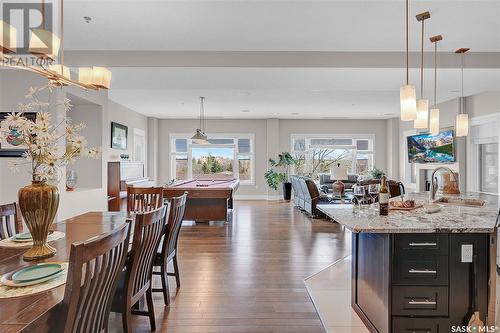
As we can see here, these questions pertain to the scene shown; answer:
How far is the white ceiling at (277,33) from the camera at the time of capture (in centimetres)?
303

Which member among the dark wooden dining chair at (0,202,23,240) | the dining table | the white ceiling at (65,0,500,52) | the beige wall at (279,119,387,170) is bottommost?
the dining table

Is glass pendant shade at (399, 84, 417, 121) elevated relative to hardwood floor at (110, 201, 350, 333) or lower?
elevated

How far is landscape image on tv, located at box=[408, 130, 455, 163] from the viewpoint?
712 centimetres

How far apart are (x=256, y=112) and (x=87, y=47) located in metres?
5.47

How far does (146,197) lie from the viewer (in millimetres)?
3662

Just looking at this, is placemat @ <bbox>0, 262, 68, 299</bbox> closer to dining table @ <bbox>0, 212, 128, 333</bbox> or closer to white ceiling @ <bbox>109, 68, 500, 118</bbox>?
dining table @ <bbox>0, 212, 128, 333</bbox>

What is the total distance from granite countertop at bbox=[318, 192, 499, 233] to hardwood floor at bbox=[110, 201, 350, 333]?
0.94 metres

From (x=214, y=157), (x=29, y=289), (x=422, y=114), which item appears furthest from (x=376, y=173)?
(x=29, y=289)

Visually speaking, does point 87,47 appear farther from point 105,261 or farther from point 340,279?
point 340,279

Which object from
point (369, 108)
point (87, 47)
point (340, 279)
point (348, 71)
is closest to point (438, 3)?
point (348, 71)

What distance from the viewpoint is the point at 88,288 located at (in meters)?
1.28

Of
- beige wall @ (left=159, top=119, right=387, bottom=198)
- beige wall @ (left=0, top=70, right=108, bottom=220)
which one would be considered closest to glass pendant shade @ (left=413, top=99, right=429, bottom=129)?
beige wall @ (left=0, top=70, right=108, bottom=220)

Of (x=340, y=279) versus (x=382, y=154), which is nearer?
(x=340, y=279)

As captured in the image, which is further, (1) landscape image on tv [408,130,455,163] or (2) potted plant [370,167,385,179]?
(2) potted plant [370,167,385,179]
